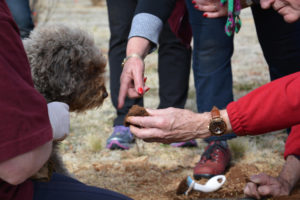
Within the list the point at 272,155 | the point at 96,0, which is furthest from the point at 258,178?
the point at 96,0

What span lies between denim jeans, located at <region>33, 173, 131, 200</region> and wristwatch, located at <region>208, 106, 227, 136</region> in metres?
0.50

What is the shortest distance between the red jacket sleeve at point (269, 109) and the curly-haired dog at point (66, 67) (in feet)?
4.45

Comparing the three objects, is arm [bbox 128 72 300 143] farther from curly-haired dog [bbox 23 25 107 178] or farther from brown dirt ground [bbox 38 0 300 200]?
curly-haired dog [bbox 23 25 107 178]

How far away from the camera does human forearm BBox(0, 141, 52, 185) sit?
117cm

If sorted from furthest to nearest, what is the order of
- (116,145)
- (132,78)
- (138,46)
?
(116,145), (138,46), (132,78)

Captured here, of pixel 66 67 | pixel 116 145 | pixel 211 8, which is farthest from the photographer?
pixel 116 145

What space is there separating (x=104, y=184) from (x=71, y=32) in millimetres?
1152

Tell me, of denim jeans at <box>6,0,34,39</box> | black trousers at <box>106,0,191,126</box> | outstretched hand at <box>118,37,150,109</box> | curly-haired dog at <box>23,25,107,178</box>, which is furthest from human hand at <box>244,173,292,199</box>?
denim jeans at <box>6,0,34,39</box>

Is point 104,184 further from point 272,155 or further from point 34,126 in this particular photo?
point 34,126

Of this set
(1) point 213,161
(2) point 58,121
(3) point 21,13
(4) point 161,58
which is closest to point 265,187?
(1) point 213,161

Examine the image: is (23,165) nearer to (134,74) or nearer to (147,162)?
(134,74)

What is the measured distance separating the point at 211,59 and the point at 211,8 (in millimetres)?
368

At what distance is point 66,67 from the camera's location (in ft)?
9.07

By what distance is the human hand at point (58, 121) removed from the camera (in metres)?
1.54
